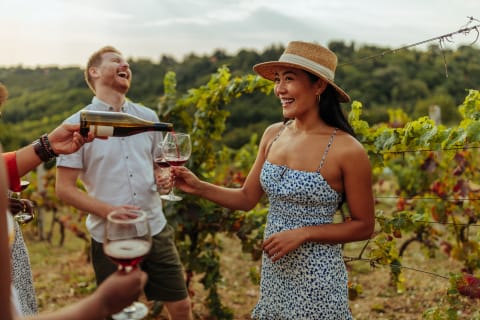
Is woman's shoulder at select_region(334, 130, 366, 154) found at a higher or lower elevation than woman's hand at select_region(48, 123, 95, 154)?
higher

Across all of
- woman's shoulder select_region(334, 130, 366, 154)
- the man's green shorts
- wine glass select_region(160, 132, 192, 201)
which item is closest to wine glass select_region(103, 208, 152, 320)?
woman's shoulder select_region(334, 130, 366, 154)

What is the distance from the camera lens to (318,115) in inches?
100

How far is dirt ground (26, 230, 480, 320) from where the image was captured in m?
5.00

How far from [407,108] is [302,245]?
84.0 ft

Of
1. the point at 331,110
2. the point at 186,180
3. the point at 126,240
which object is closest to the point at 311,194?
the point at 331,110

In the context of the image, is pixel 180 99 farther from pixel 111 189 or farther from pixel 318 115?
pixel 318 115

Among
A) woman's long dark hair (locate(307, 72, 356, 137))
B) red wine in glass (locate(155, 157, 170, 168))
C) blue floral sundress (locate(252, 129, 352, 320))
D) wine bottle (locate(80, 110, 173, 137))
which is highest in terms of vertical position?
woman's long dark hair (locate(307, 72, 356, 137))

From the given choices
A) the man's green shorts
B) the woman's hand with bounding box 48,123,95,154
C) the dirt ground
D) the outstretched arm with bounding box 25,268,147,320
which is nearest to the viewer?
the outstretched arm with bounding box 25,268,147,320

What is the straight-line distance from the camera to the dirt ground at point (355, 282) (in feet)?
16.4

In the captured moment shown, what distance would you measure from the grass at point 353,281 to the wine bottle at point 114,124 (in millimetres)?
2200

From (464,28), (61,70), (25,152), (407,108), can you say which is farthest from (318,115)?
(61,70)

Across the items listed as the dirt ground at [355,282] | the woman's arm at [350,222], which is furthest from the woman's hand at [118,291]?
the dirt ground at [355,282]

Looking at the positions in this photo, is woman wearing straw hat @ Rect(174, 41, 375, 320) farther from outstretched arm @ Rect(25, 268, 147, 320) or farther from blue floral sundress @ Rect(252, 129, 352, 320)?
outstretched arm @ Rect(25, 268, 147, 320)

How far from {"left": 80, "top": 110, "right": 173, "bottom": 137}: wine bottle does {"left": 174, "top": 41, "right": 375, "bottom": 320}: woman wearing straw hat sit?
816mm
